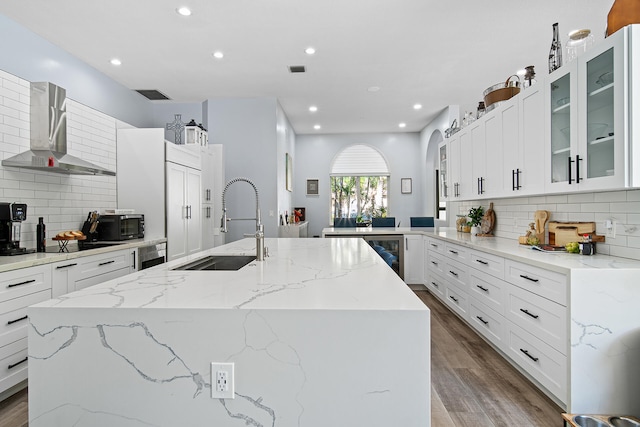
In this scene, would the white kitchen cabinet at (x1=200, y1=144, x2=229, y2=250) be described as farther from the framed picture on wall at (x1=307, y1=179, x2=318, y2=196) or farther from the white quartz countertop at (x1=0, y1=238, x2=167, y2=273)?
the framed picture on wall at (x1=307, y1=179, x2=318, y2=196)

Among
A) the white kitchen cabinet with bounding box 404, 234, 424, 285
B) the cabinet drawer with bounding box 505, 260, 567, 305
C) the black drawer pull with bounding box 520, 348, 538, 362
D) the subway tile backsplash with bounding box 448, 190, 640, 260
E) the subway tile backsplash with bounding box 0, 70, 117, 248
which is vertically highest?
the subway tile backsplash with bounding box 0, 70, 117, 248

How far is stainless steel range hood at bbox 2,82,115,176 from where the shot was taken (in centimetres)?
285

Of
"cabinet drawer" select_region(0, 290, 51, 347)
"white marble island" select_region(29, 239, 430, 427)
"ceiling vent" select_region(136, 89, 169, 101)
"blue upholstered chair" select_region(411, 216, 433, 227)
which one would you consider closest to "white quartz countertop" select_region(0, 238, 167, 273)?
"cabinet drawer" select_region(0, 290, 51, 347)

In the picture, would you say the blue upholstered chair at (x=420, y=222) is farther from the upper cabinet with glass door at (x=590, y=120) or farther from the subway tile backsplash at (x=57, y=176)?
the subway tile backsplash at (x=57, y=176)

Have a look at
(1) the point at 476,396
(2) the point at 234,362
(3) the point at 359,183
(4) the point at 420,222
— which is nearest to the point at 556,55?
(1) the point at 476,396

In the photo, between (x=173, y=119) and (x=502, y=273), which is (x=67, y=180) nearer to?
(x=173, y=119)

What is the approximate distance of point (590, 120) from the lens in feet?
6.63

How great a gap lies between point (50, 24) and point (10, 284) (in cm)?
240

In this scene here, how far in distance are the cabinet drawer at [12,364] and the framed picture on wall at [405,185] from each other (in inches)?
286

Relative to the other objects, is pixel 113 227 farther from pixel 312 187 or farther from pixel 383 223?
pixel 312 187

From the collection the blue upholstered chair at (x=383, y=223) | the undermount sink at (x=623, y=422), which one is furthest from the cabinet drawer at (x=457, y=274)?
the blue upholstered chair at (x=383, y=223)

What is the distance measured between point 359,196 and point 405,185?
1.13m

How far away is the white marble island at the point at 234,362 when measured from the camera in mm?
1062

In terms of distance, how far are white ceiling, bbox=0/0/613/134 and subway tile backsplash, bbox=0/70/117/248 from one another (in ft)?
2.27
